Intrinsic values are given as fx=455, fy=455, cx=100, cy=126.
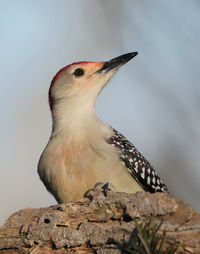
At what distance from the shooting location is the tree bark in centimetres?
337

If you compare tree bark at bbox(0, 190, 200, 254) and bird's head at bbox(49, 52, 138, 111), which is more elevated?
bird's head at bbox(49, 52, 138, 111)

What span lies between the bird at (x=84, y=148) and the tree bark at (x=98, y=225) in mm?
1090

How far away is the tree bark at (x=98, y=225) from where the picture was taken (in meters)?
3.37

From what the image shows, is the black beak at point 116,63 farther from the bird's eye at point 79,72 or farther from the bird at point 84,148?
the bird's eye at point 79,72

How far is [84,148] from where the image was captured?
17.9ft

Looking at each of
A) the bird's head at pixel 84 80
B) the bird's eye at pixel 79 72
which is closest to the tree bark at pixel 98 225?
the bird's head at pixel 84 80

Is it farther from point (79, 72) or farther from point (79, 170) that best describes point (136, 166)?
point (79, 72)

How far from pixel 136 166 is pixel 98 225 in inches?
88.5

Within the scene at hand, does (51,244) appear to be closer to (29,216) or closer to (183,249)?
(29,216)

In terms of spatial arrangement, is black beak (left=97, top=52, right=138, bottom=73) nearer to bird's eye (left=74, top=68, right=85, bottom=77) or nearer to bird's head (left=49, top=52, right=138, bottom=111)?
bird's head (left=49, top=52, right=138, bottom=111)

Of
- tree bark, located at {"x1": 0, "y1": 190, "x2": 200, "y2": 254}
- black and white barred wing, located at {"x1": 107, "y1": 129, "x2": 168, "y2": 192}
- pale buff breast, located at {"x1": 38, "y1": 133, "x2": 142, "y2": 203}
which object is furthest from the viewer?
black and white barred wing, located at {"x1": 107, "y1": 129, "x2": 168, "y2": 192}

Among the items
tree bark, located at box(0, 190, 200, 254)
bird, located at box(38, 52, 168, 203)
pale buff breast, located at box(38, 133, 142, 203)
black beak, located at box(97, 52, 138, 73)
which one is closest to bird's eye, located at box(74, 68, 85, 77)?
bird, located at box(38, 52, 168, 203)

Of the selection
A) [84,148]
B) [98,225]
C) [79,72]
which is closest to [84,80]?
[79,72]

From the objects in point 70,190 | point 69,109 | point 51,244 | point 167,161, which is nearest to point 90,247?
point 51,244
